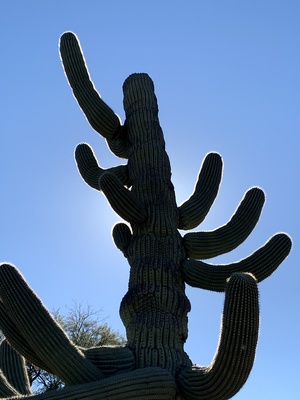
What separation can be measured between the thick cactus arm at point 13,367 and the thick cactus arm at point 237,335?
6.81ft

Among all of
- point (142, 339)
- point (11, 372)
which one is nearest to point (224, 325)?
point (142, 339)

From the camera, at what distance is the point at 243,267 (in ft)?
19.1

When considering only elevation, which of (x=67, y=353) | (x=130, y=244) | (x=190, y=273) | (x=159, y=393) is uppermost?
(x=130, y=244)

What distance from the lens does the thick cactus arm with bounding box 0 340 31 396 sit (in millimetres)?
5517

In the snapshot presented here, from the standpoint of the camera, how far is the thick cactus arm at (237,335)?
3.97 metres

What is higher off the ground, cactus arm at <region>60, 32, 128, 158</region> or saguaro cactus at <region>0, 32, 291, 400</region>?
cactus arm at <region>60, 32, 128, 158</region>

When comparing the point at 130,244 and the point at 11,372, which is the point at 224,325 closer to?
the point at 130,244

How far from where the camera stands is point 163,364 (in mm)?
4652

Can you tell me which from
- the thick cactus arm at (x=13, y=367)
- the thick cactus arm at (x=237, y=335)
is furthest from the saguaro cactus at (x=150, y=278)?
the thick cactus arm at (x=13, y=367)

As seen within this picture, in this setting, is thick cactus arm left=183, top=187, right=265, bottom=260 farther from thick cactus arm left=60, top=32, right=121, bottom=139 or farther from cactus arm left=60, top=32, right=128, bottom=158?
thick cactus arm left=60, top=32, right=121, bottom=139

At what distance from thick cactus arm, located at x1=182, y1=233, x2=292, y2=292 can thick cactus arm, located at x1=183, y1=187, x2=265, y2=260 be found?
31 centimetres

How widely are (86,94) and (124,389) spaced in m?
3.52

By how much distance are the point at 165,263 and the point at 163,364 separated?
1.05 m

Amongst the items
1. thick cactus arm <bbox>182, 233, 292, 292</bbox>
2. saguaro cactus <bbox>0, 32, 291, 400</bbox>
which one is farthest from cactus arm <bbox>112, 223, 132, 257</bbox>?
thick cactus arm <bbox>182, 233, 292, 292</bbox>
